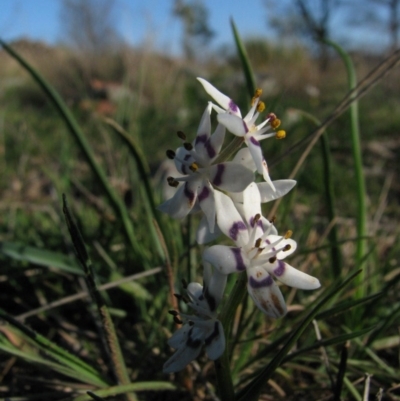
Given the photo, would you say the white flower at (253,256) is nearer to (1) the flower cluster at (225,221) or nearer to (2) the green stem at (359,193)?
(1) the flower cluster at (225,221)

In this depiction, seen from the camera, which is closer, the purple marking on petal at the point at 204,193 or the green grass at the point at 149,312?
the purple marking on petal at the point at 204,193

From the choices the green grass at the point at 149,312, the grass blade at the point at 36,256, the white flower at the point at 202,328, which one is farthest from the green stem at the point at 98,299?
the grass blade at the point at 36,256

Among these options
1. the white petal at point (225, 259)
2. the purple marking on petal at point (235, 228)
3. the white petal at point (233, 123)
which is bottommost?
the white petal at point (225, 259)

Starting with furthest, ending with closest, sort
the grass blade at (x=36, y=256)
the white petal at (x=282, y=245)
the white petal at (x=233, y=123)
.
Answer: the grass blade at (x=36, y=256) → the white petal at (x=282, y=245) → the white petal at (x=233, y=123)

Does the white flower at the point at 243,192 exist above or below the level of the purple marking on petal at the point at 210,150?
below

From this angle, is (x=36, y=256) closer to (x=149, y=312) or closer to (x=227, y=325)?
(x=149, y=312)

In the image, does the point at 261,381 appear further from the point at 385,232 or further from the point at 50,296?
→ the point at 385,232

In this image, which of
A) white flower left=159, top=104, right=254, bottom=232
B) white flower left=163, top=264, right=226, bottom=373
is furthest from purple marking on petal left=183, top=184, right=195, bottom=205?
white flower left=163, top=264, right=226, bottom=373

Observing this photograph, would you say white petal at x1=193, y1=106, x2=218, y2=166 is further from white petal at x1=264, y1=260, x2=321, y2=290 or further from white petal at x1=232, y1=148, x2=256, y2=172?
white petal at x1=264, y1=260, x2=321, y2=290

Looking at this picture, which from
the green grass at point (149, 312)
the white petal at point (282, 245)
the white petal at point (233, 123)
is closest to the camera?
the white petal at point (233, 123)
